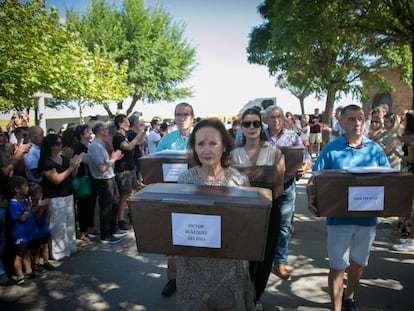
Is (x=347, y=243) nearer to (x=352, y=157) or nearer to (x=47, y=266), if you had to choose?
(x=352, y=157)

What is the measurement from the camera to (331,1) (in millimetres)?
7254

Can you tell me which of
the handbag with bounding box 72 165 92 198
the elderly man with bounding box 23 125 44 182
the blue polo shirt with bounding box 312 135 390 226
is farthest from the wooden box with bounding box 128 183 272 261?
the handbag with bounding box 72 165 92 198

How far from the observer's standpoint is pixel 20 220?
371cm

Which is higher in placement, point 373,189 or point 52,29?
point 52,29

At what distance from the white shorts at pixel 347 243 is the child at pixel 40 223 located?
361cm

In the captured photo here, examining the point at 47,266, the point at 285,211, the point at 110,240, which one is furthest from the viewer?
the point at 110,240

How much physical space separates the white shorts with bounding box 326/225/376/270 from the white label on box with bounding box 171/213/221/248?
4.83 feet

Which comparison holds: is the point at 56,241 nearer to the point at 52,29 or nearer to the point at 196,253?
the point at 196,253

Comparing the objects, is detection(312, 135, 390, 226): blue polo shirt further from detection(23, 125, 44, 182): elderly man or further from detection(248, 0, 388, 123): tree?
detection(248, 0, 388, 123): tree

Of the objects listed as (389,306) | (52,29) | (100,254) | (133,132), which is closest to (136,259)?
(100,254)

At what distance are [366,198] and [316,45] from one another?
10.7 metres

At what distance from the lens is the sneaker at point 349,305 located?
298 centimetres

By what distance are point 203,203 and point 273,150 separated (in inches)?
58.1

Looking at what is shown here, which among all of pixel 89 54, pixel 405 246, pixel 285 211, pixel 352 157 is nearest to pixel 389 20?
pixel 405 246
